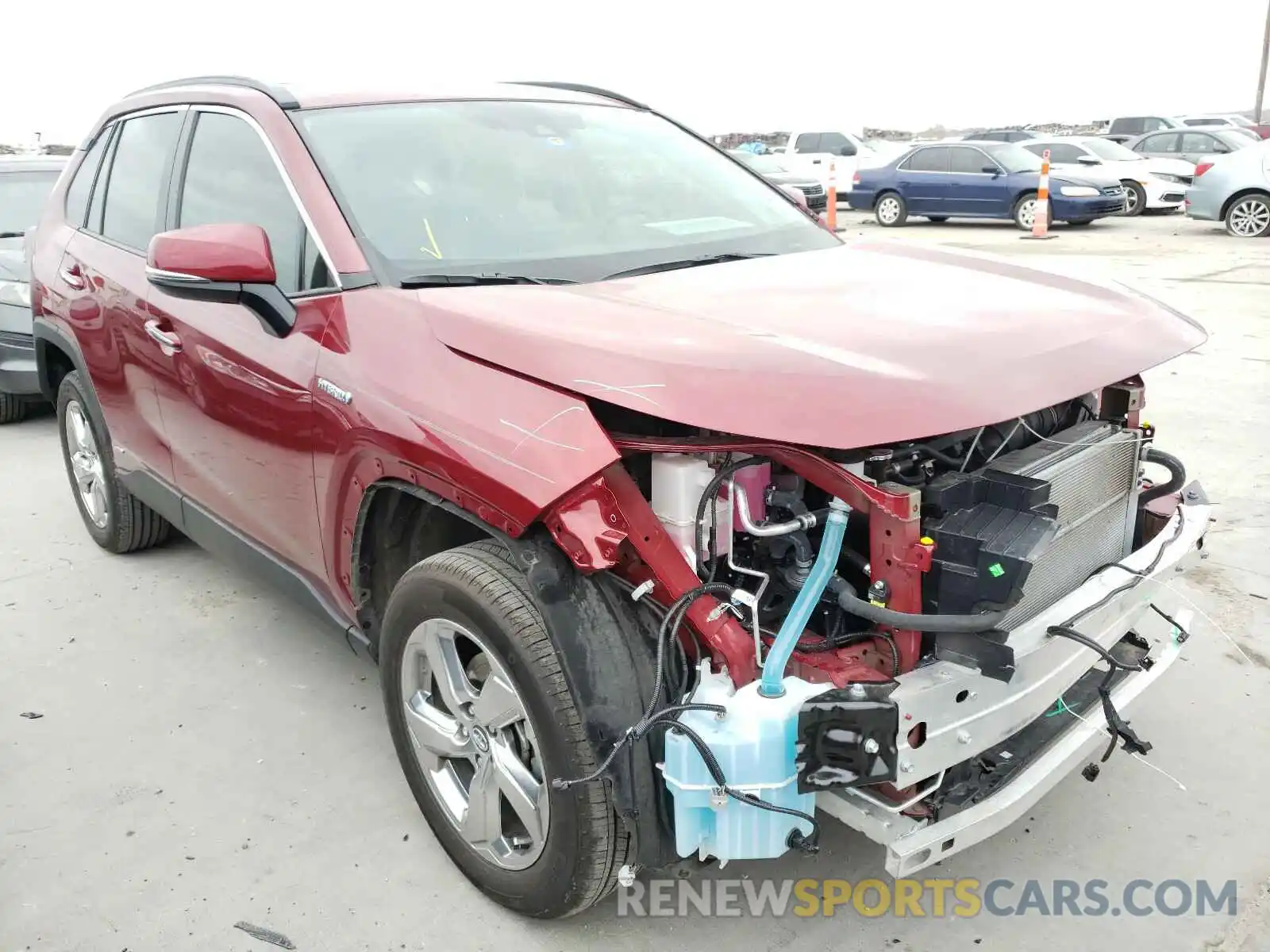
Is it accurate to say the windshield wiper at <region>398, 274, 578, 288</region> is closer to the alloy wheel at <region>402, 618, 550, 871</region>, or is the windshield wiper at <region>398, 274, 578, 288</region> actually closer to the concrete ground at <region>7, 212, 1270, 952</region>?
the alloy wheel at <region>402, 618, 550, 871</region>

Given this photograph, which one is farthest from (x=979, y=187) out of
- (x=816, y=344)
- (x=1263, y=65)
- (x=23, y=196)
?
(x=1263, y=65)

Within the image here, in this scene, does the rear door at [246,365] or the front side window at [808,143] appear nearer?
the rear door at [246,365]

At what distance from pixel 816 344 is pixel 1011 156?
55.2 feet

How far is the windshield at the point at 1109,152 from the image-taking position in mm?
18266

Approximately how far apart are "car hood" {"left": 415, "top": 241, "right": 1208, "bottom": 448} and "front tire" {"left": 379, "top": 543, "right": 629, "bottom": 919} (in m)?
0.50

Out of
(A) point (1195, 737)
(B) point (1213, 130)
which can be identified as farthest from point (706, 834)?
(B) point (1213, 130)

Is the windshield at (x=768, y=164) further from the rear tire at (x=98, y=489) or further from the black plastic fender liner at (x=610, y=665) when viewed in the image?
the black plastic fender liner at (x=610, y=665)

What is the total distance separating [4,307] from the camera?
680cm

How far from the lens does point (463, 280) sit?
2.55 metres

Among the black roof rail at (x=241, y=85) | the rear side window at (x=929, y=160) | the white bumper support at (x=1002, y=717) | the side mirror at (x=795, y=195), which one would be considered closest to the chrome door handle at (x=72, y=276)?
the black roof rail at (x=241, y=85)

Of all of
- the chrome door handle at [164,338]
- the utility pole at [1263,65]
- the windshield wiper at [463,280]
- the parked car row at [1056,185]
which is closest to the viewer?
the windshield wiper at [463,280]

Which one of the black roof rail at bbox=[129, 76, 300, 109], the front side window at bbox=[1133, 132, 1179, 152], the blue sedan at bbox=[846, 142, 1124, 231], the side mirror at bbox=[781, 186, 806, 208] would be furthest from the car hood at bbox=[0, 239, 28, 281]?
the front side window at bbox=[1133, 132, 1179, 152]

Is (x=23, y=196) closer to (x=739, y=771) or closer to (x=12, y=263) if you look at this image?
(x=12, y=263)

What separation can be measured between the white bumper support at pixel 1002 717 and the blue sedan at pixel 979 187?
15.4 meters
